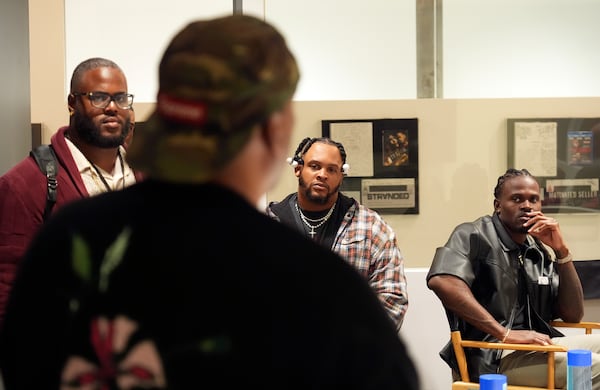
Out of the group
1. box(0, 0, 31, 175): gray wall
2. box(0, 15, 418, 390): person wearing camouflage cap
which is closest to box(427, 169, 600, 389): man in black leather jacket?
box(0, 0, 31, 175): gray wall

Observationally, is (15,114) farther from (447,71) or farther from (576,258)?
(576,258)

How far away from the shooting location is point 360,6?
490 centimetres

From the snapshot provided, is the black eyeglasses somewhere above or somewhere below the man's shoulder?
above

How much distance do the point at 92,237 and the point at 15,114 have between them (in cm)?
390

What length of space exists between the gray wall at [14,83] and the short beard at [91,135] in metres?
1.95

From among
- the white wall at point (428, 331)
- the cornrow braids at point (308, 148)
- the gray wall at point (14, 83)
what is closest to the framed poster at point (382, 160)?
the white wall at point (428, 331)

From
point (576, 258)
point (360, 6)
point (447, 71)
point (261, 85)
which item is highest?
point (360, 6)

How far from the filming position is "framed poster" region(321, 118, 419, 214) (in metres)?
4.90

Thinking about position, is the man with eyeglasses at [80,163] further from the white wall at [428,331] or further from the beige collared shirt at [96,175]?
the white wall at [428,331]

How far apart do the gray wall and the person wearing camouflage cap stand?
369cm

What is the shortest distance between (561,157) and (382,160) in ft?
3.24

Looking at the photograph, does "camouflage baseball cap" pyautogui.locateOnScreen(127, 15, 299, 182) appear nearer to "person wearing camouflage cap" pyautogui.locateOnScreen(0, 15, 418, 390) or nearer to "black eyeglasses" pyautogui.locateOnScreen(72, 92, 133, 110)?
"person wearing camouflage cap" pyautogui.locateOnScreen(0, 15, 418, 390)

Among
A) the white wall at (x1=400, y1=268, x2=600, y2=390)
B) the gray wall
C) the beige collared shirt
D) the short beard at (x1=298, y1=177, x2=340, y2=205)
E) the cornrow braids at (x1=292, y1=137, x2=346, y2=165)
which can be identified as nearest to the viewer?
the beige collared shirt

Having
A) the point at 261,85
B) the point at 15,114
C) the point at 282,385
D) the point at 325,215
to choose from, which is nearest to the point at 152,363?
the point at 282,385
